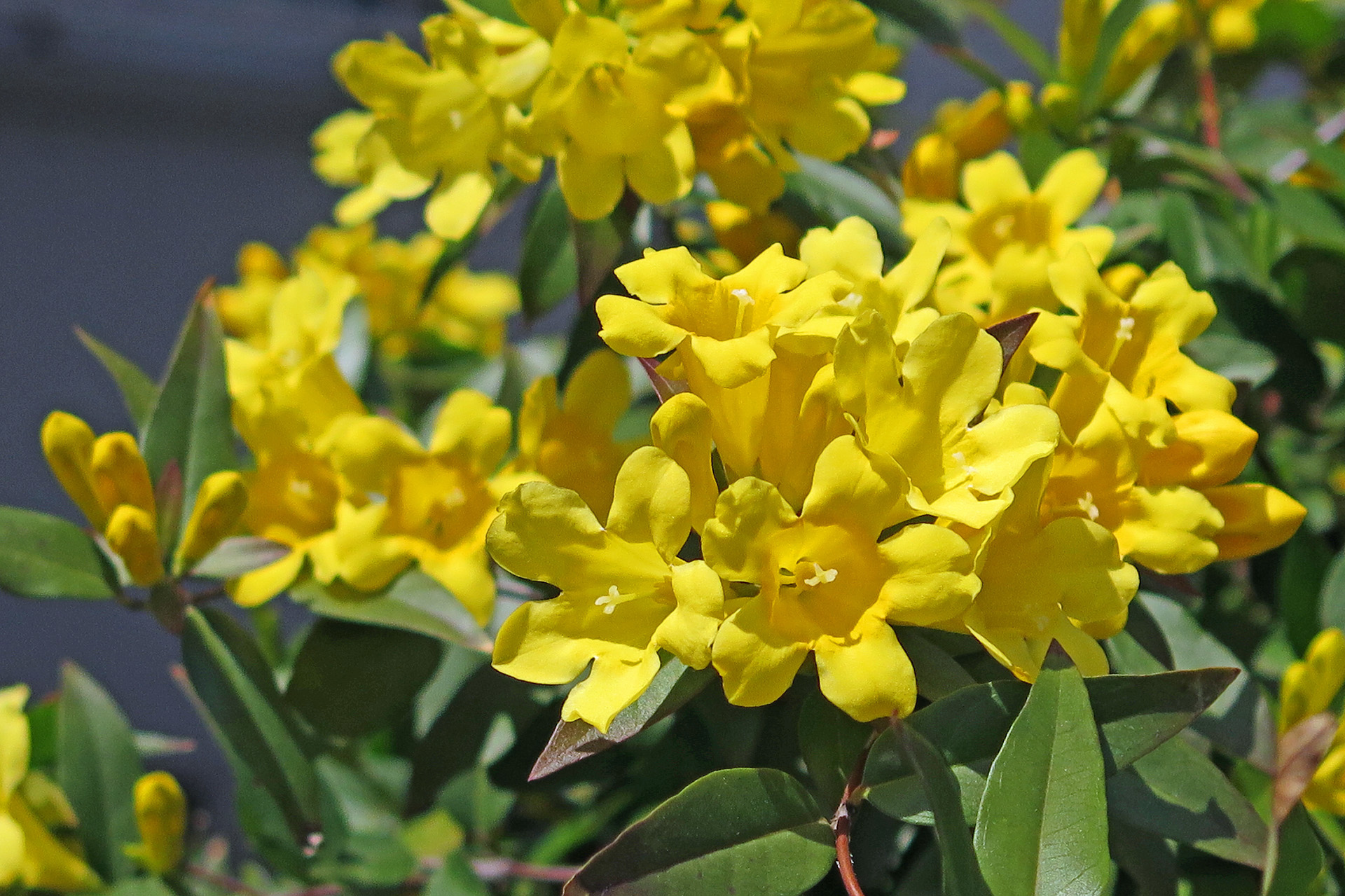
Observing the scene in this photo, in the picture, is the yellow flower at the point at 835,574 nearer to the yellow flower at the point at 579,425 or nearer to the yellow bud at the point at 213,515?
the yellow flower at the point at 579,425

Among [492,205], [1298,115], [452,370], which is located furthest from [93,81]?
[1298,115]

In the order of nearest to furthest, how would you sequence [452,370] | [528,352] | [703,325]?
1. [703,325]
2. [528,352]
3. [452,370]

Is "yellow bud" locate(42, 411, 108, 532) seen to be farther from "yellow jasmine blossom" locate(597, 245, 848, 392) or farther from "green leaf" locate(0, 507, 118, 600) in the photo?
"yellow jasmine blossom" locate(597, 245, 848, 392)

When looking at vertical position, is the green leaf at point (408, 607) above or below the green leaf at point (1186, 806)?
above

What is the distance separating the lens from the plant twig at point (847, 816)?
1.77 ft

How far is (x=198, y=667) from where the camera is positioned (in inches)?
31.6

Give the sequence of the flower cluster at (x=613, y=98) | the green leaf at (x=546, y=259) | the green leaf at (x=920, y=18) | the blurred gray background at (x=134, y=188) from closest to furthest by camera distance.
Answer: the flower cluster at (x=613, y=98)
the green leaf at (x=546, y=259)
the green leaf at (x=920, y=18)
the blurred gray background at (x=134, y=188)

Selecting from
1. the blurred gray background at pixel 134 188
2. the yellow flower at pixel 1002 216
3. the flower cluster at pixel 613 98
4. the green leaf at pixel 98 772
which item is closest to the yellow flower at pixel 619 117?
the flower cluster at pixel 613 98

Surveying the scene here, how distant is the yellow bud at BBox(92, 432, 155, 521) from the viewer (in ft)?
2.47

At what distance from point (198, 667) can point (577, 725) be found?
40 cm

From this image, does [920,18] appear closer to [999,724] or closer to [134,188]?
[999,724]

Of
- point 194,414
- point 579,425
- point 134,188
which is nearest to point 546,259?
point 579,425

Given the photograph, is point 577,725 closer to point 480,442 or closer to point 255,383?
point 480,442

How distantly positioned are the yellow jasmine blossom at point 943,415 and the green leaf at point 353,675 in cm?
48
